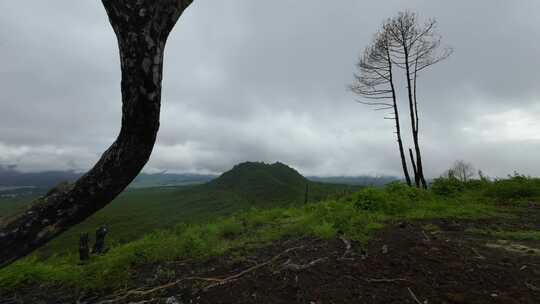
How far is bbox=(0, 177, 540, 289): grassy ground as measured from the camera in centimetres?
446

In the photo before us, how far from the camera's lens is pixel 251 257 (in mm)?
4398

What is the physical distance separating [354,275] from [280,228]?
364 cm

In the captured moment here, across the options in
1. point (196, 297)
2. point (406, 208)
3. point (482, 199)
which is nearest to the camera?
point (196, 297)

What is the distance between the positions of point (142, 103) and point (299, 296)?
2.54 meters

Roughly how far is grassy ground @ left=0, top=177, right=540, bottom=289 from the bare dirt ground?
44cm

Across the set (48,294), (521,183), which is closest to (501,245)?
(48,294)

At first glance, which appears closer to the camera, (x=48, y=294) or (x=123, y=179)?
(x=123, y=179)

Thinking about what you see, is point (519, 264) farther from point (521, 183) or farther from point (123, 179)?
point (521, 183)

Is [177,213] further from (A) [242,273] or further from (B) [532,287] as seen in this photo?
(B) [532,287]

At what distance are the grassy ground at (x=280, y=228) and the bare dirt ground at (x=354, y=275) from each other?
1.46ft

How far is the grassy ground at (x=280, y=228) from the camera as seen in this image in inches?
176

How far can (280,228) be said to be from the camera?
22.0ft

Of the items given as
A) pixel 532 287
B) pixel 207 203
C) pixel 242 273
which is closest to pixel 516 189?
pixel 532 287

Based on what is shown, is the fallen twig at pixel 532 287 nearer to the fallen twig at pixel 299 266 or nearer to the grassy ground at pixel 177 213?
the fallen twig at pixel 299 266
